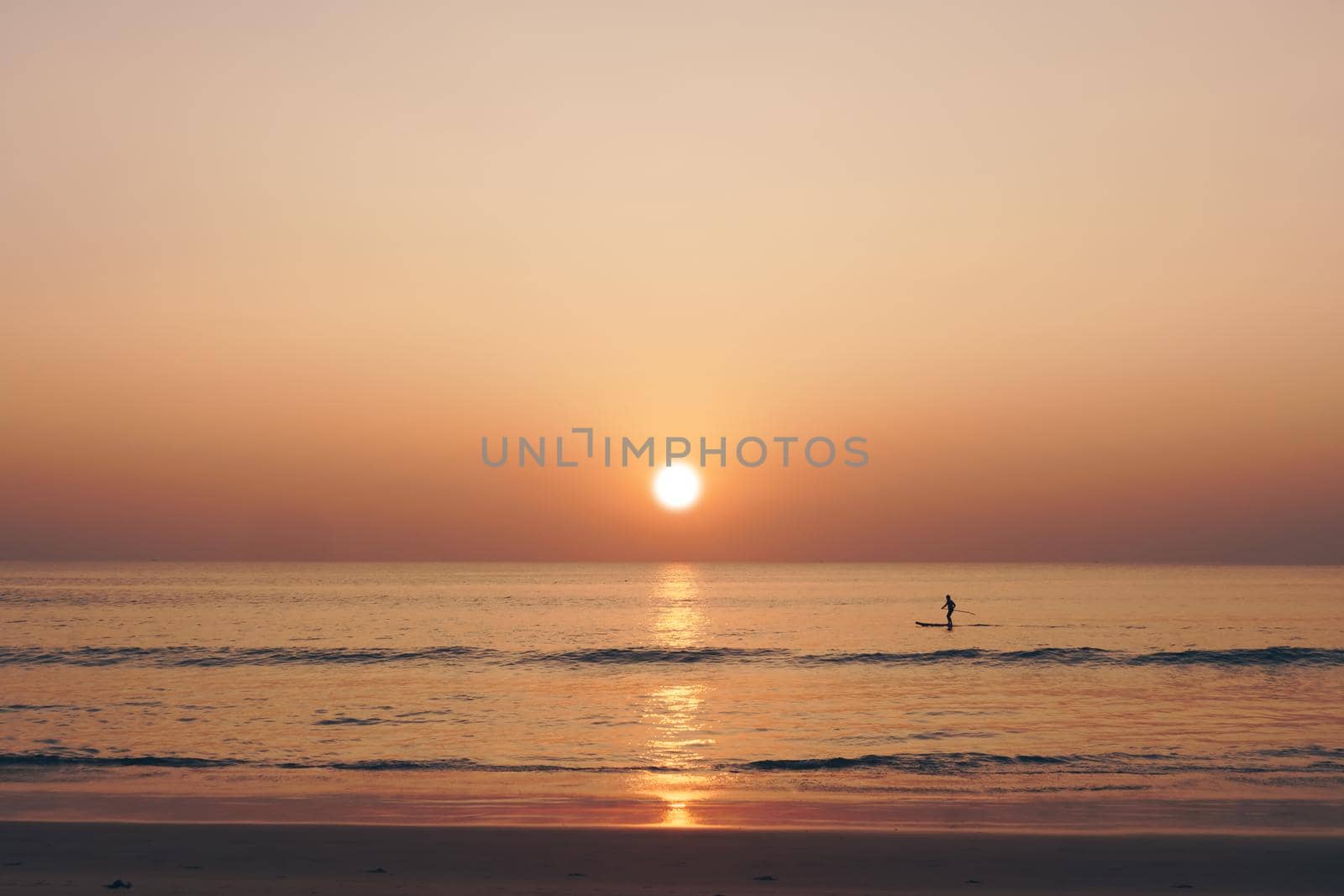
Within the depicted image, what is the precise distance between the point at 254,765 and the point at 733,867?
13.3 meters

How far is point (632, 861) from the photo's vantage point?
1462cm

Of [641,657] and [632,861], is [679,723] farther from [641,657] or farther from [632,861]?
[641,657]

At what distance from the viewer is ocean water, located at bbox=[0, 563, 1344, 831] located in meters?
19.0

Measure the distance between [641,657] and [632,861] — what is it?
38.9 meters

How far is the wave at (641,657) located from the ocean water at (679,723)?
321mm

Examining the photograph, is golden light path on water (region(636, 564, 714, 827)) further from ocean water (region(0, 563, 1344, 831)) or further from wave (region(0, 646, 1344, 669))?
wave (region(0, 646, 1344, 669))

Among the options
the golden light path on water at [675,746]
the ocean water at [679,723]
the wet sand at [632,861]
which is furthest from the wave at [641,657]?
the wet sand at [632,861]

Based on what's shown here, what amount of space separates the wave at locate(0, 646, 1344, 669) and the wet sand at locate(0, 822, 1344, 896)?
105 feet

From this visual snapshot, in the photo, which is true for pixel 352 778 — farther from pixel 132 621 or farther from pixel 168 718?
pixel 132 621

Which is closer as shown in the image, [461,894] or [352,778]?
[461,894]

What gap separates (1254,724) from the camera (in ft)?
93.2

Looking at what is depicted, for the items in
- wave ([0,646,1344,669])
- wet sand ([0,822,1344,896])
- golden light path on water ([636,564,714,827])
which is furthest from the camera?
wave ([0,646,1344,669])

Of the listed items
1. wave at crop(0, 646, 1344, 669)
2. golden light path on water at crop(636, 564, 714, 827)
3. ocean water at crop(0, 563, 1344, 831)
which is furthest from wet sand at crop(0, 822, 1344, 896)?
wave at crop(0, 646, 1344, 669)

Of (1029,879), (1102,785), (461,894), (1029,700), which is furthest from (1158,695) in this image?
(461,894)
